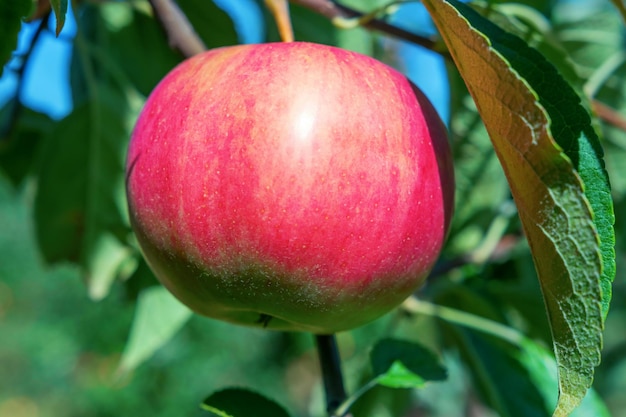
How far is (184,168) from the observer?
457 millimetres

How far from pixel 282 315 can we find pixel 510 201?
0.58 metres

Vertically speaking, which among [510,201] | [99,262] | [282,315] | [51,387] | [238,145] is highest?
[238,145]

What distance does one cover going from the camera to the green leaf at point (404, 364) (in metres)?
0.57

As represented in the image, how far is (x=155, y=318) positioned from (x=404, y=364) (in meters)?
0.31

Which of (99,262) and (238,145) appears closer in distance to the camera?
(238,145)

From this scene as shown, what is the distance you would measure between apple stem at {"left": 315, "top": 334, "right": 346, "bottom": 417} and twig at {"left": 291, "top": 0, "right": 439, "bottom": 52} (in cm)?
28

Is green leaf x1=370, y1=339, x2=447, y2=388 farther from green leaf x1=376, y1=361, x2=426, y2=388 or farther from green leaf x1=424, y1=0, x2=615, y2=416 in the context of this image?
green leaf x1=424, y1=0, x2=615, y2=416

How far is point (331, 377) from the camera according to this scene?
0.55 metres

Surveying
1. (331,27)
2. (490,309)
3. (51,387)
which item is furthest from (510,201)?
(51,387)

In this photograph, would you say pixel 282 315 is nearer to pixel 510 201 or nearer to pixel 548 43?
pixel 548 43

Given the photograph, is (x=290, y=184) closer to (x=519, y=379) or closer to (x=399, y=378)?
(x=399, y=378)

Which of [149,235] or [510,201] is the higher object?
[149,235]

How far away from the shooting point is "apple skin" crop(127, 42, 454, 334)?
44cm

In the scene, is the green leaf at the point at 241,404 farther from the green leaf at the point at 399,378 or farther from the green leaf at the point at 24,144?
the green leaf at the point at 24,144
